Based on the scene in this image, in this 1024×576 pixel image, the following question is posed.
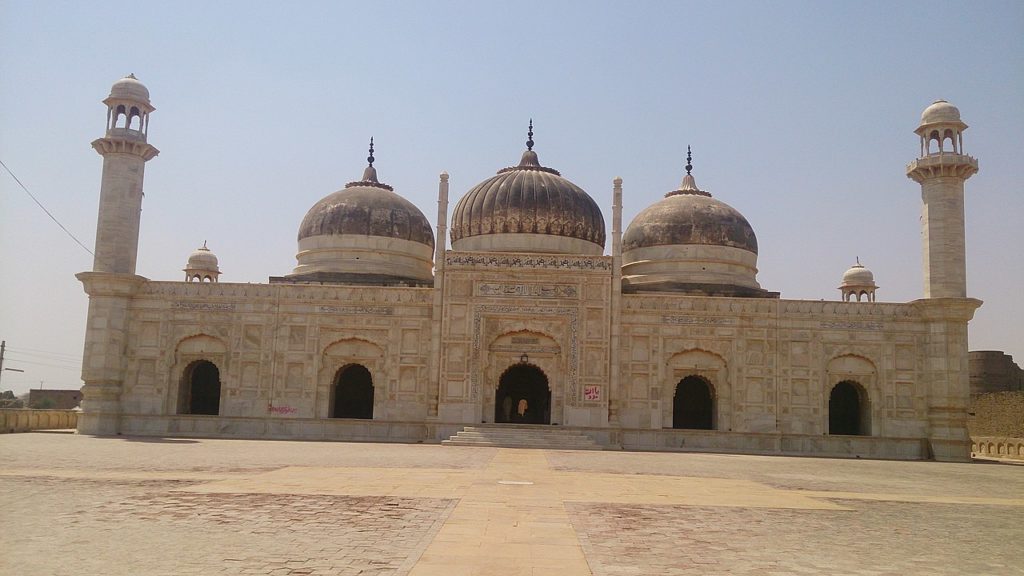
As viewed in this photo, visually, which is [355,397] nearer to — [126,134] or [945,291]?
[126,134]

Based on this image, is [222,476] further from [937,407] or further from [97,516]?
[937,407]

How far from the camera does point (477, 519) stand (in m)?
8.88

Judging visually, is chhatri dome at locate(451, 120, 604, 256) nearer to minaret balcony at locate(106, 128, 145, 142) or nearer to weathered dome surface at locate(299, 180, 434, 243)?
weathered dome surface at locate(299, 180, 434, 243)

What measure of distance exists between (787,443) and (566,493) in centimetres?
1592

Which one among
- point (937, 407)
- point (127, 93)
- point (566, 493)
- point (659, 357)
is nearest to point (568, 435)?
point (659, 357)

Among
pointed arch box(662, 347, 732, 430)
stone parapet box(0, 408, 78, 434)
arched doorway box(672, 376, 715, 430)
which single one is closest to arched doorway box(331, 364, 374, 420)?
stone parapet box(0, 408, 78, 434)

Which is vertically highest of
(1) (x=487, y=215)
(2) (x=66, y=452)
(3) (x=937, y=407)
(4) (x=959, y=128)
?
(4) (x=959, y=128)

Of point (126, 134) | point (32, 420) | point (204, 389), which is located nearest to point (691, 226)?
point (204, 389)

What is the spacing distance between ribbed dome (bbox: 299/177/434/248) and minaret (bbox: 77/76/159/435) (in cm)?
629

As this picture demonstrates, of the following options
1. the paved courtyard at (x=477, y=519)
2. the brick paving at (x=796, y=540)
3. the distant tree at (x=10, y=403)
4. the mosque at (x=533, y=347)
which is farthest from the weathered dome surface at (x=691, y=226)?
the distant tree at (x=10, y=403)

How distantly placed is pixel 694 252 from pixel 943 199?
8162 millimetres

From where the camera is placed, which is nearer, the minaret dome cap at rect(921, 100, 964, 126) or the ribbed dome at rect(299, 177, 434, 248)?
the minaret dome cap at rect(921, 100, 964, 126)

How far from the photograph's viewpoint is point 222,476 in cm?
1263

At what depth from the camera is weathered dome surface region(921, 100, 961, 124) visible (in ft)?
85.7
